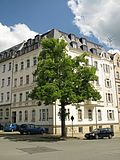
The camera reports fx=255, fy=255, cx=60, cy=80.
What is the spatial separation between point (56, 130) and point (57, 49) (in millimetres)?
13571

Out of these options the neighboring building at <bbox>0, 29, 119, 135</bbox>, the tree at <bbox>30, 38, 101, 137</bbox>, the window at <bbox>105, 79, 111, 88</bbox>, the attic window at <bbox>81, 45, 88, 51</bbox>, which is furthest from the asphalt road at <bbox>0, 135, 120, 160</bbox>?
the window at <bbox>105, 79, 111, 88</bbox>

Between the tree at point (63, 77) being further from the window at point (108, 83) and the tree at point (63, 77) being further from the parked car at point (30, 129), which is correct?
the window at point (108, 83)

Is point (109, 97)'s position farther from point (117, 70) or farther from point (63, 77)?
point (63, 77)

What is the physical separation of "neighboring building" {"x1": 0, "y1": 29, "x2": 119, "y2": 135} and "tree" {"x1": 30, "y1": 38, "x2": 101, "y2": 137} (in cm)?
997

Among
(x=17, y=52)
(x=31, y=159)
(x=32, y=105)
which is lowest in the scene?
(x=31, y=159)

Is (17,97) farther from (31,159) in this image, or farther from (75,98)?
(31,159)

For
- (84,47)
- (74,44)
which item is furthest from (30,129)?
(84,47)

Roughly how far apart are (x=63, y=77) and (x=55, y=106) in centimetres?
986

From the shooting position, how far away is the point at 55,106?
39.2 meters

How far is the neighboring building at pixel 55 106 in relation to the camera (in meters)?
41.8

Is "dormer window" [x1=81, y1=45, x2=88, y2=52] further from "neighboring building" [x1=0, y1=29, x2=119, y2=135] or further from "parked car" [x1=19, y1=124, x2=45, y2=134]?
"parked car" [x1=19, y1=124, x2=45, y2=134]

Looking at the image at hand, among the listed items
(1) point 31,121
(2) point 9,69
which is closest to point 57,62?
(1) point 31,121

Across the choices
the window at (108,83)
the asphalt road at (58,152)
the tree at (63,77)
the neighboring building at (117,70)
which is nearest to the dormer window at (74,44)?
the window at (108,83)

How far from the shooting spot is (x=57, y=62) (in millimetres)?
30984
